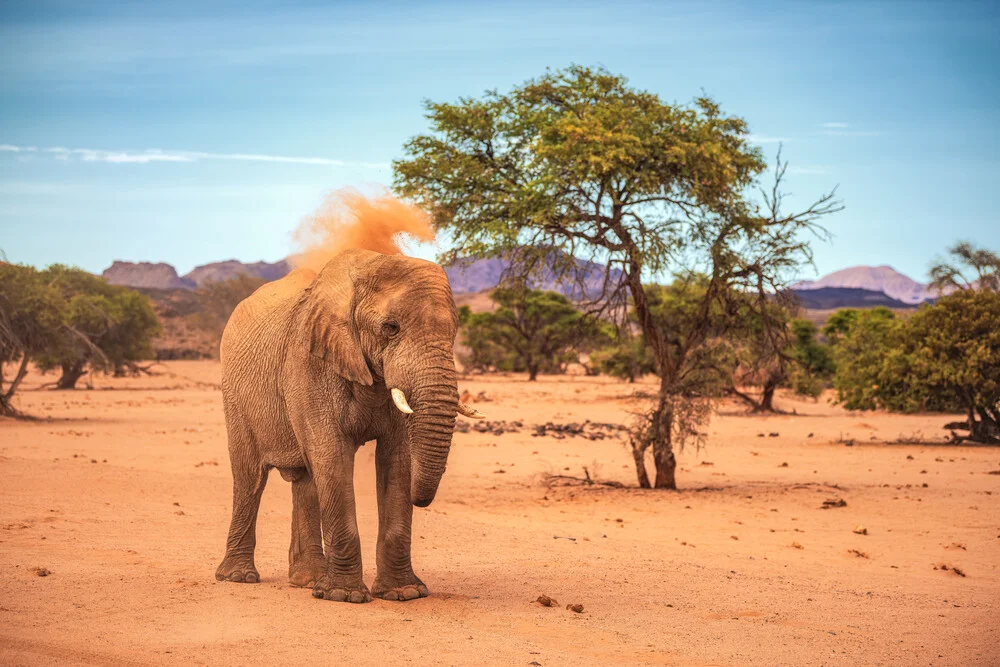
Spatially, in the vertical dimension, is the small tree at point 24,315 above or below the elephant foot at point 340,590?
above

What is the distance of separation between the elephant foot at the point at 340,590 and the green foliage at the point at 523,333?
41567mm

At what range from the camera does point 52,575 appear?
314 inches

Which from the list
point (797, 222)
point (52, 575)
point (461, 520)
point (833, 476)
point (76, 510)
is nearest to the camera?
point (52, 575)

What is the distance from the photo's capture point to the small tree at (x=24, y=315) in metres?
24.5

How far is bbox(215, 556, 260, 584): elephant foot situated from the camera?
8.41 meters

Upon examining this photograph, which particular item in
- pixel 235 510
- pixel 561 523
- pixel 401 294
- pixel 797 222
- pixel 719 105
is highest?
pixel 719 105

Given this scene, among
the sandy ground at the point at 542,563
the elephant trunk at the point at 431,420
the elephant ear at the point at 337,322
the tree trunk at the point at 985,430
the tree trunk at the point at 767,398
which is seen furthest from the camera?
the tree trunk at the point at 767,398

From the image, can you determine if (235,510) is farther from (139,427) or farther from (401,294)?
(139,427)

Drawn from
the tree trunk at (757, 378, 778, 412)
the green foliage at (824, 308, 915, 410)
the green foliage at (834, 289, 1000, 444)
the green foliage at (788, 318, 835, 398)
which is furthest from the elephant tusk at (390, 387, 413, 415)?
the green foliage at (788, 318, 835, 398)

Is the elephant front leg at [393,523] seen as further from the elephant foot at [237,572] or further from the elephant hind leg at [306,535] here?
the elephant foot at [237,572]

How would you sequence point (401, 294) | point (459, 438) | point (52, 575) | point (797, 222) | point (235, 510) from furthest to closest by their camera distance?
1. point (459, 438)
2. point (797, 222)
3. point (235, 510)
4. point (52, 575)
5. point (401, 294)

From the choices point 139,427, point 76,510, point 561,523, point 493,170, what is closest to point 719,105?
point 493,170

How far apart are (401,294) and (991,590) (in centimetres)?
656

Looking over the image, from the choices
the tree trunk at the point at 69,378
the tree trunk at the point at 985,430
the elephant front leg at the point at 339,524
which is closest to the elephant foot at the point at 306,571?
the elephant front leg at the point at 339,524
